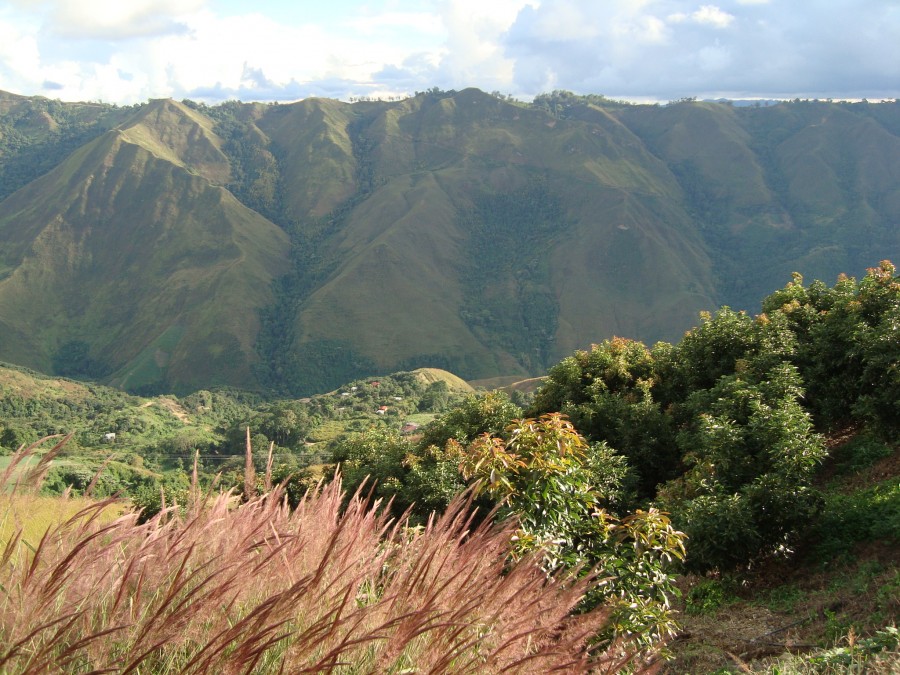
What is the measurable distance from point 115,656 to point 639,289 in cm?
13345

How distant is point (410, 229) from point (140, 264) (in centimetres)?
A: 5632

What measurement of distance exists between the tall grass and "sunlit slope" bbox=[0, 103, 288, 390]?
4401 inches

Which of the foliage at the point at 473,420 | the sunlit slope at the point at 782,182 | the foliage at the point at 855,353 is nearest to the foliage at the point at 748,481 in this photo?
the foliage at the point at 855,353

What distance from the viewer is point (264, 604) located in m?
2.07

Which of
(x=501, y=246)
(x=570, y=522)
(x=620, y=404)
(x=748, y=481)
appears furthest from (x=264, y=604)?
(x=501, y=246)

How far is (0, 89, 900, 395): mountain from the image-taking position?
11762 centimetres

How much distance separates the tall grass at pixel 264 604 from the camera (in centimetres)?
224

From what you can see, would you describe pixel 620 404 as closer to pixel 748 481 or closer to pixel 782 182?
pixel 748 481

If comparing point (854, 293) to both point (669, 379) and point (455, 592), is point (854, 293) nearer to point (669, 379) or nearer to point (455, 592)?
point (669, 379)

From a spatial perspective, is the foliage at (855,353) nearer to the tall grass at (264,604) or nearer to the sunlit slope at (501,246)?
the tall grass at (264,604)

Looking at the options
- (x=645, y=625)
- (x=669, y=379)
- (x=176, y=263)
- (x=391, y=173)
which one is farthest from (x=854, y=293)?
(x=391, y=173)

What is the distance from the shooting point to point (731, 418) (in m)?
10.7

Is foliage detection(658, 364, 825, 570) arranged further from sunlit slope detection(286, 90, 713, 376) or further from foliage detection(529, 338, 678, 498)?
sunlit slope detection(286, 90, 713, 376)

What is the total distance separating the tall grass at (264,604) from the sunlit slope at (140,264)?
11180cm
